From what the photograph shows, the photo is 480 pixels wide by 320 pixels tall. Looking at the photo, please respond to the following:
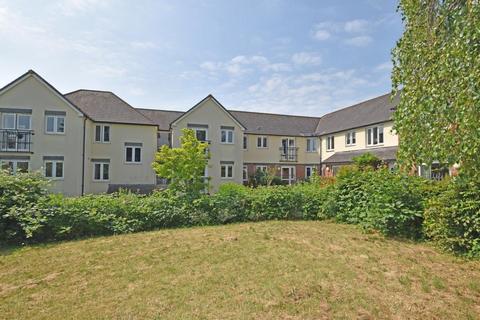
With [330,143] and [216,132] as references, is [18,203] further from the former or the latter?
[330,143]

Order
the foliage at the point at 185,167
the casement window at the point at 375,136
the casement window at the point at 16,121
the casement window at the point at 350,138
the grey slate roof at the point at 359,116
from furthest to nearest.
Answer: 1. the casement window at the point at 350,138
2. the grey slate roof at the point at 359,116
3. the casement window at the point at 375,136
4. the casement window at the point at 16,121
5. the foliage at the point at 185,167

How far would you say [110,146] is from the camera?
24.1 meters

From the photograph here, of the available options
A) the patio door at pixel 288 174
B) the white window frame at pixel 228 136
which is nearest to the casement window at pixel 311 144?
the patio door at pixel 288 174

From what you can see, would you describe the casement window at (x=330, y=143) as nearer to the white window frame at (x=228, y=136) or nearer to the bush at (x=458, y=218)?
→ the white window frame at (x=228, y=136)

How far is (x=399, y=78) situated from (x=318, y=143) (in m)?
29.1

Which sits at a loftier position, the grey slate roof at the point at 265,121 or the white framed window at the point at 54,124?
the grey slate roof at the point at 265,121

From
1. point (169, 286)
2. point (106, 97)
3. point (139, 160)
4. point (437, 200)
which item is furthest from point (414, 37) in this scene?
point (106, 97)

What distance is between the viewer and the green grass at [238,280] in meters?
4.36

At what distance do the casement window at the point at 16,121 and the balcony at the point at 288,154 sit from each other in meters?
23.8

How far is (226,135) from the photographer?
2664 centimetres

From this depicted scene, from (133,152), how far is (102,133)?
9.80ft

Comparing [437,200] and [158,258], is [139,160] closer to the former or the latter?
[158,258]

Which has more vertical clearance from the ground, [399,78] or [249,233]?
[399,78]

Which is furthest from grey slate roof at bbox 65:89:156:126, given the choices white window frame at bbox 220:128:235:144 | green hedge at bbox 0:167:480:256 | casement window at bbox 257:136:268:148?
green hedge at bbox 0:167:480:256
